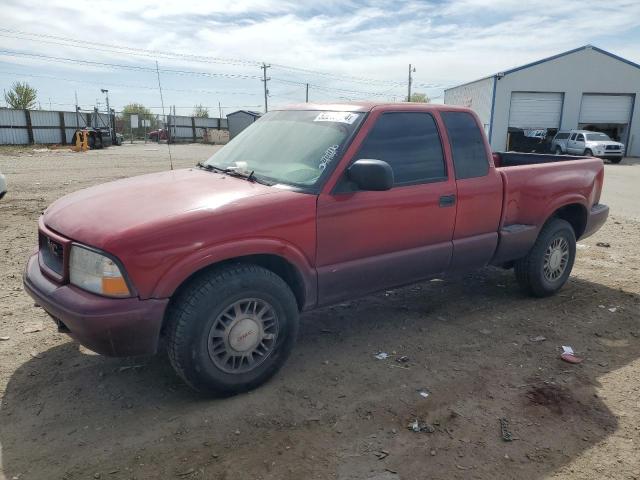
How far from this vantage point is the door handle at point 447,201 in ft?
13.2

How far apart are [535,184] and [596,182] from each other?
1125 millimetres

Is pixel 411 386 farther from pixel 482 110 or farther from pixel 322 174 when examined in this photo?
pixel 482 110

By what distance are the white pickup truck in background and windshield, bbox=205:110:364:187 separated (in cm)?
2535

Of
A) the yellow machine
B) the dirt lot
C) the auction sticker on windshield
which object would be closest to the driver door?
the auction sticker on windshield

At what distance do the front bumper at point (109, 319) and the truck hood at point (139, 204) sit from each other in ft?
1.08

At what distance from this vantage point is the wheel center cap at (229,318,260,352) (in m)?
3.13

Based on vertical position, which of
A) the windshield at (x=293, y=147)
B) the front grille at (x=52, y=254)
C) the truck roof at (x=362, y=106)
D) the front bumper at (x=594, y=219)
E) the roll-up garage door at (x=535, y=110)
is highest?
the roll-up garage door at (x=535, y=110)

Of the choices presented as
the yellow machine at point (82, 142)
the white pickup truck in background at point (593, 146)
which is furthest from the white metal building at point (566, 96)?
the yellow machine at point (82, 142)

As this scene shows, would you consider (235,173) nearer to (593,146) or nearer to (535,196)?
(535,196)

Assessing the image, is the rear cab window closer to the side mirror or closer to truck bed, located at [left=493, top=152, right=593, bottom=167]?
the side mirror

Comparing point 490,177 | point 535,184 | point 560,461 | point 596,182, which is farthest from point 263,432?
point 596,182

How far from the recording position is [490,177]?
439cm

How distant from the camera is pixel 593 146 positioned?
25.4 metres

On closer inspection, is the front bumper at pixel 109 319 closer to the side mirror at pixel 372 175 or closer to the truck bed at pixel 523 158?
the side mirror at pixel 372 175
